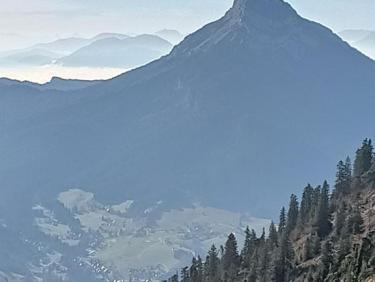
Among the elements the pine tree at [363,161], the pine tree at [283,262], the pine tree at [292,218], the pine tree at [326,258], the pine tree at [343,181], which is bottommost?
the pine tree at [326,258]

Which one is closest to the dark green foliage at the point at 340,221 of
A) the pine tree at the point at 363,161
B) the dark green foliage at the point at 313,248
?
the dark green foliage at the point at 313,248

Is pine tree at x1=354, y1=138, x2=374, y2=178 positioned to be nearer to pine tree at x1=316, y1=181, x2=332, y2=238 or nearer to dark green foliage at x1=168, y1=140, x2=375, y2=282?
dark green foliage at x1=168, y1=140, x2=375, y2=282

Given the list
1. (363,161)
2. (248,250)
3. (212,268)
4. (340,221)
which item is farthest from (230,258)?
(340,221)

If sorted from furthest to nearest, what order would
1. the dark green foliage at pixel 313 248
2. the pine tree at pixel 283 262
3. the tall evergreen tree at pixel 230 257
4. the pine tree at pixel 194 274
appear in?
the pine tree at pixel 194 274
the tall evergreen tree at pixel 230 257
the pine tree at pixel 283 262
the dark green foliage at pixel 313 248

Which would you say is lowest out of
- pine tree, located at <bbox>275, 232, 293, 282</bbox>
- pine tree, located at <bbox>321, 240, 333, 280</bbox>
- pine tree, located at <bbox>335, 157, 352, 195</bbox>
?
pine tree, located at <bbox>321, 240, 333, 280</bbox>

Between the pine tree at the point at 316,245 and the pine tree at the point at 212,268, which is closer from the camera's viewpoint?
the pine tree at the point at 316,245

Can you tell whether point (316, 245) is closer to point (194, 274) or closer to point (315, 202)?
point (315, 202)

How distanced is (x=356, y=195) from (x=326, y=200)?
383 cm

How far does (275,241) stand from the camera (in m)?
105

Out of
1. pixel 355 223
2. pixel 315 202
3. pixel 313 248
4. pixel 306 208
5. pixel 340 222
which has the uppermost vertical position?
pixel 306 208

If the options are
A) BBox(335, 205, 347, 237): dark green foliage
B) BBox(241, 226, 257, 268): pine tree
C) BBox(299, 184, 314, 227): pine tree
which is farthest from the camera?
BBox(241, 226, 257, 268): pine tree

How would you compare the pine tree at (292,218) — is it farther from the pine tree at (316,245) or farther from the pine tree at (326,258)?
the pine tree at (326,258)

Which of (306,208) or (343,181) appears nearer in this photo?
(306,208)

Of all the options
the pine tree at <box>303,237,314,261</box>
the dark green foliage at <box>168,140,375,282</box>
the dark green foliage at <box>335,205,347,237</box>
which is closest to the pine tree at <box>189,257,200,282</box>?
the dark green foliage at <box>168,140,375,282</box>
